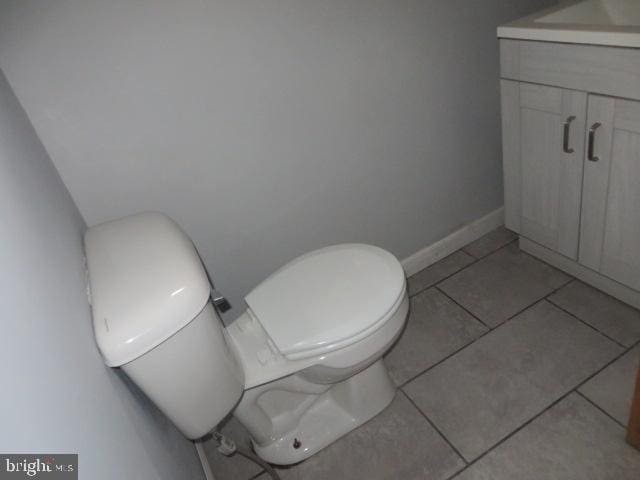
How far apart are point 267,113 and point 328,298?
59 centimetres

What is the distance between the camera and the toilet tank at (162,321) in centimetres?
79

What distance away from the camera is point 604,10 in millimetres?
1515

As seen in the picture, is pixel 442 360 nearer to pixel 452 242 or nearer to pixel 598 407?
pixel 598 407

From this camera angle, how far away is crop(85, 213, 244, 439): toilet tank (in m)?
0.79

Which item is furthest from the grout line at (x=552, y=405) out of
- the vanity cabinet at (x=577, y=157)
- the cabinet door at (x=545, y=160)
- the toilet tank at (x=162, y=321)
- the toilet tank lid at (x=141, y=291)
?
the toilet tank lid at (x=141, y=291)

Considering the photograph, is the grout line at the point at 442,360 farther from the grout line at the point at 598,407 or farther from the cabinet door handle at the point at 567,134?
the cabinet door handle at the point at 567,134

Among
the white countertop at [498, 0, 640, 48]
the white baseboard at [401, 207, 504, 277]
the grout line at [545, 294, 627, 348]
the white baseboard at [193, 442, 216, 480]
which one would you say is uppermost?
the white countertop at [498, 0, 640, 48]

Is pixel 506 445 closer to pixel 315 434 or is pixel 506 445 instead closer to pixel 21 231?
pixel 315 434

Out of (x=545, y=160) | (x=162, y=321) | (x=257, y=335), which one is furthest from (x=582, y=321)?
(x=162, y=321)

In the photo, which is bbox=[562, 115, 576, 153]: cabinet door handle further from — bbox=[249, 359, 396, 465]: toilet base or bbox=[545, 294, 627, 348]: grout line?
bbox=[249, 359, 396, 465]: toilet base

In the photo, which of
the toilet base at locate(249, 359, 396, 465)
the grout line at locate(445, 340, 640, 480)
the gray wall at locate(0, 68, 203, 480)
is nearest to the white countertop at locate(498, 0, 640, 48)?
the grout line at locate(445, 340, 640, 480)

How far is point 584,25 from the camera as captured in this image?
1214 millimetres

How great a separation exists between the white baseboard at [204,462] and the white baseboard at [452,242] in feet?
3.26

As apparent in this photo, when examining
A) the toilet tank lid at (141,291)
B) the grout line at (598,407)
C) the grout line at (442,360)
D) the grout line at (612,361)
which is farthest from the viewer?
the grout line at (442,360)
